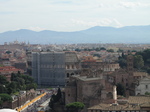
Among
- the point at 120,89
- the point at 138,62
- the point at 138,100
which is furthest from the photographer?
the point at 138,62

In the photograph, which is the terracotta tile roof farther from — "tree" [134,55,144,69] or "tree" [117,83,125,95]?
"tree" [134,55,144,69]

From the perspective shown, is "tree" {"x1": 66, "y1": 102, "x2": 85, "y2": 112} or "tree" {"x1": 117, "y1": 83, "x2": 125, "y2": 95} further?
"tree" {"x1": 117, "y1": 83, "x2": 125, "y2": 95}

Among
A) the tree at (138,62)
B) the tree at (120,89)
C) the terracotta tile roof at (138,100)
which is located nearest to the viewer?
the terracotta tile roof at (138,100)

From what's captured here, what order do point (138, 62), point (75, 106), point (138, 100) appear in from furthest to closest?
point (138, 62) < point (75, 106) < point (138, 100)

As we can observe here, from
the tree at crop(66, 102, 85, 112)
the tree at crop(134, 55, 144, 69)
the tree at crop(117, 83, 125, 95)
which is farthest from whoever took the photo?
the tree at crop(134, 55, 144, 69)

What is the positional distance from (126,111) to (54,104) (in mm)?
10663

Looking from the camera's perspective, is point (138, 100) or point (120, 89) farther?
point (120, 89)

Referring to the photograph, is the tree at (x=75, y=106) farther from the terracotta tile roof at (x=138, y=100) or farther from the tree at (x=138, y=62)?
the tree at (x=138, y=62)

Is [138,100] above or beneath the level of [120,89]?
above

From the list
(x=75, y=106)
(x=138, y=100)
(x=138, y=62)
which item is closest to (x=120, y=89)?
(x=75, y=106)

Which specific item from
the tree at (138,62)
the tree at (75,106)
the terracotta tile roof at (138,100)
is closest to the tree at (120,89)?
the tree at (75,106)

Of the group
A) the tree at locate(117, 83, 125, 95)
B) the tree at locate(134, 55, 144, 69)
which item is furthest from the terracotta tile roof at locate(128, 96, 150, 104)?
the tree at locate(134, 55, 144, 69)

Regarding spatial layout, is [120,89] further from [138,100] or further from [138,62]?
[138,62]

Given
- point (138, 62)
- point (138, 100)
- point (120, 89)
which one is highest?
point (138, 62)
